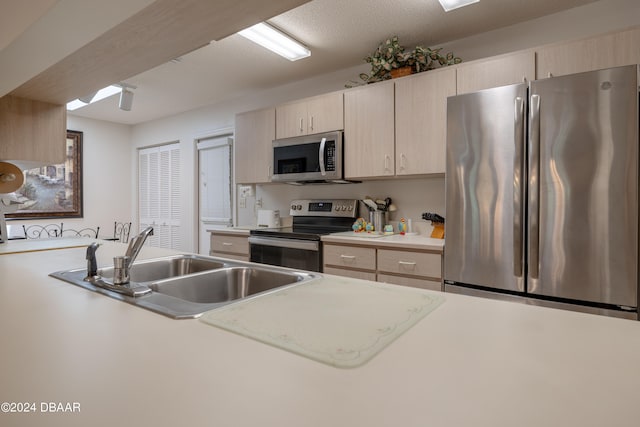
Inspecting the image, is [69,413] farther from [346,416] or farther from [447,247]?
[447,247]

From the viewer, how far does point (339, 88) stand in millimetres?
3408

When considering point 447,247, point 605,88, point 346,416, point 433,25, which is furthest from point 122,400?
point 433,25

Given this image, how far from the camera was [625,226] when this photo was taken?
5.26ft

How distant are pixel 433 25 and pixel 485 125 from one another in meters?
1.04

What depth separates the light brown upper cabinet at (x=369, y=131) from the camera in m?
2.69

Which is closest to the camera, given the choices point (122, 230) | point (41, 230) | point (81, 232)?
point (41, 230)

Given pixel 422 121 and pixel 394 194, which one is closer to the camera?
pixel 422 121

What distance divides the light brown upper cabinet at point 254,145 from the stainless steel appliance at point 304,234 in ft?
1.63

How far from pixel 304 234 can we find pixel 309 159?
737 mm

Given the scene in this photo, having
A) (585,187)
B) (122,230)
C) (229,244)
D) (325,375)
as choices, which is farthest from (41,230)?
(585,187)

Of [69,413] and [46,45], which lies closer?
[69,413]

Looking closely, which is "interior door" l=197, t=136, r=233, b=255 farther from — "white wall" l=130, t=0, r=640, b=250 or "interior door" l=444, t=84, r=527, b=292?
"interior door" l=444, t=84, r=527, b=292

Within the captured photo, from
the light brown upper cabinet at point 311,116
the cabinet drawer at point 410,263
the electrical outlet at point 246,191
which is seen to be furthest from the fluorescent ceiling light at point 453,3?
the electrical outlet at point 246,191

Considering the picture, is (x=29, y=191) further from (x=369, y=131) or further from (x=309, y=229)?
(x=369, y=131)
